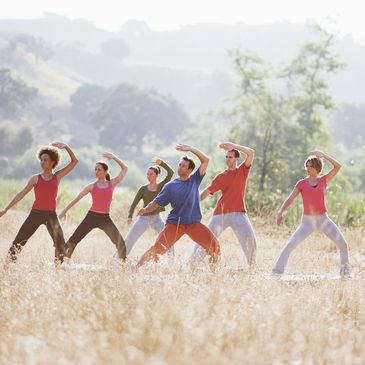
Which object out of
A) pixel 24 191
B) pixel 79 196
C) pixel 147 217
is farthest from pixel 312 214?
pixel 24 191

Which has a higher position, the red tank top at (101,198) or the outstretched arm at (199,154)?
the outstretched arm at (199,154)

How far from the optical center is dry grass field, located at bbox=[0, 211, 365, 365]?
403cm

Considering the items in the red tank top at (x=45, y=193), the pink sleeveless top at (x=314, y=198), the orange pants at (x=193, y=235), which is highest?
the pink sleeveless top at (x=314, y=198)

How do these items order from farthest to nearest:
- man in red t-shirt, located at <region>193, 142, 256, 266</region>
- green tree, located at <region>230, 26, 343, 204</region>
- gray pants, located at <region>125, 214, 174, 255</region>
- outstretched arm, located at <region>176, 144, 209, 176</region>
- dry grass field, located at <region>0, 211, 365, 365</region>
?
green tree, located at <region>230, 26, 343, 204</region>, gray pants, located at <region>125, 214, 174, 255</region>, man in red t-shirt, located at <region>193, 142, 256, 266</region>, outstretched arm, located at <region>176, 144, 209, 176</region>, dry grass field, located at <region>0, 211, 365, 365</region>

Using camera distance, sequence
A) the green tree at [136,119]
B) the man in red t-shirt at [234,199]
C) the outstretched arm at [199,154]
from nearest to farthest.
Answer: the outstretched arm at [199,154], the man in red t-shirt at [234,199], the green tree at [136,119]

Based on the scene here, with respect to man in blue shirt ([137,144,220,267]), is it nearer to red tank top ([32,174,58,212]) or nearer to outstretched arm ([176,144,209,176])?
outstretched arm ([176,144,209,176])

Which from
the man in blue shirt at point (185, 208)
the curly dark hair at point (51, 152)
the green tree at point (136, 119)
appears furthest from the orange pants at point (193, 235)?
the green tree at point (136, 119)

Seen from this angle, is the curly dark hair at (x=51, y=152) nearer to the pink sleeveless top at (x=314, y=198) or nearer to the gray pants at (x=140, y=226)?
the gray pants at (x=140, y=226)

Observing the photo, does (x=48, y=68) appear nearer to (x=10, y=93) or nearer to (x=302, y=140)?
(x=10, y=93)

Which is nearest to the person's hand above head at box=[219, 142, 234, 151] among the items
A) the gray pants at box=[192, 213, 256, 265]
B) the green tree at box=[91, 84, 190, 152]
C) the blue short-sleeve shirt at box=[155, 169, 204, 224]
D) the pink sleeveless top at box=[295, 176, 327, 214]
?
the blue short-sleeve shirt at box=[155, 169, 204, 224]

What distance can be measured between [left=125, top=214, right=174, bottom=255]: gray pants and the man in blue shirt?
1.94m

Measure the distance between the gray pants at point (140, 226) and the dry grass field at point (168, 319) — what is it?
10.5 ft

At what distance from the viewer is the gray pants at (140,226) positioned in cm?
1069

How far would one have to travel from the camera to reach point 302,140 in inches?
1724
